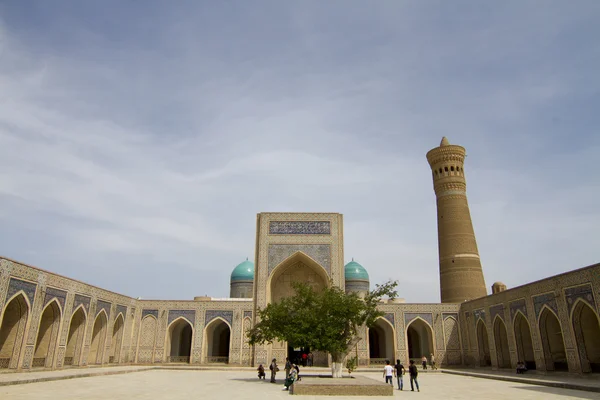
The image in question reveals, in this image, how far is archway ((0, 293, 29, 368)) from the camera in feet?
44.6

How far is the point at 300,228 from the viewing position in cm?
2145

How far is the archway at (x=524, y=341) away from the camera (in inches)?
668

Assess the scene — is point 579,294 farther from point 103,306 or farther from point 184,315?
point 103,306

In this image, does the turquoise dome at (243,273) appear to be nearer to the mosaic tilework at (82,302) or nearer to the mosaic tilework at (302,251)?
the mosaic tilework at (302,251)

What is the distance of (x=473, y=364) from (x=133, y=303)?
15.6 metres

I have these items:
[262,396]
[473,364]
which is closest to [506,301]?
[473,364]

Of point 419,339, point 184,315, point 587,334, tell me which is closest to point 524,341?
point 587,334

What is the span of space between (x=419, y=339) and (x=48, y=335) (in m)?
17.4

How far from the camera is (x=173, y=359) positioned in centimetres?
2231

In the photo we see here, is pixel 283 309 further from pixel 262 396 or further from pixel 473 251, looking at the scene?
pixel 473 251

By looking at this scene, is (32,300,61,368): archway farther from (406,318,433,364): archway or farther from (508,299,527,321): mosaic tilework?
(508,299,527,321): mosaic tilework

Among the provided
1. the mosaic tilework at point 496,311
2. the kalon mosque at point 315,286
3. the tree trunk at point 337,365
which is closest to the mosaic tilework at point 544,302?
the kalon mosque at point 315,286

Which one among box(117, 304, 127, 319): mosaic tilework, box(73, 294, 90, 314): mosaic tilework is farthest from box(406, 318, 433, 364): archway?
box(73, 294, 90, 314): mosaic tilework

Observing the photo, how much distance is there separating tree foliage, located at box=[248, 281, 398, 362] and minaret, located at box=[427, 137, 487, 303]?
12408 millimetres
